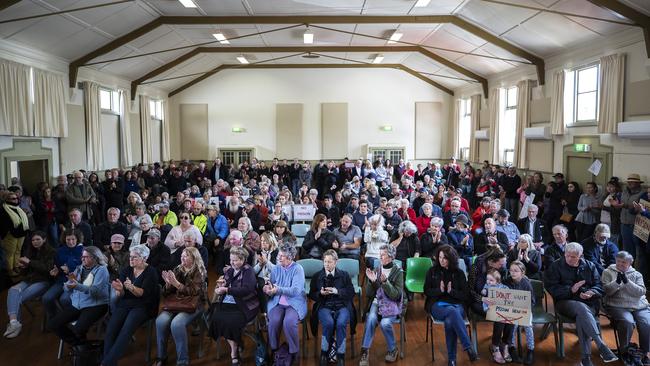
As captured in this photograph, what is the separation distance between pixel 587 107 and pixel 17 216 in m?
11.0

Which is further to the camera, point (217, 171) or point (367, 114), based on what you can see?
point (367, 114)

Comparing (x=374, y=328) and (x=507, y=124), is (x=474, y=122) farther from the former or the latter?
(x=374, y=328)

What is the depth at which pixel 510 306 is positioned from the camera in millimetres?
4652

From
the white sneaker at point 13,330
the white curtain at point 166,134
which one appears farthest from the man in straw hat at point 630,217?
the white curtain at point 166,134

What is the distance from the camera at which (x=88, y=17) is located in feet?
30.4

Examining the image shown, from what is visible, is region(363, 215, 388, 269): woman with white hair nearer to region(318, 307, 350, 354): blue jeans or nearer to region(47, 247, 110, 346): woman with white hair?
region(318, 307, 350, 354): blue jeans

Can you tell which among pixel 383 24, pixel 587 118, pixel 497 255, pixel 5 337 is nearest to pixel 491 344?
pixel 497 255

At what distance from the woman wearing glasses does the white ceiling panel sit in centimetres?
531

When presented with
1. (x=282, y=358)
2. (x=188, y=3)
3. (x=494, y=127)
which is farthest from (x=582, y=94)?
(x=282, y=358)

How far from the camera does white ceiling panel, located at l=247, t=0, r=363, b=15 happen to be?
995cm

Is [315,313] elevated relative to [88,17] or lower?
lower

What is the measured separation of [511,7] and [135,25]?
8227 mm

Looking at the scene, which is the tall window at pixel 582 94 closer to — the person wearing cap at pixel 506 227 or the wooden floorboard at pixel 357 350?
the person wearing cap at pixel 506 227

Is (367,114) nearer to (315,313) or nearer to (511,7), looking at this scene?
(511,7)
